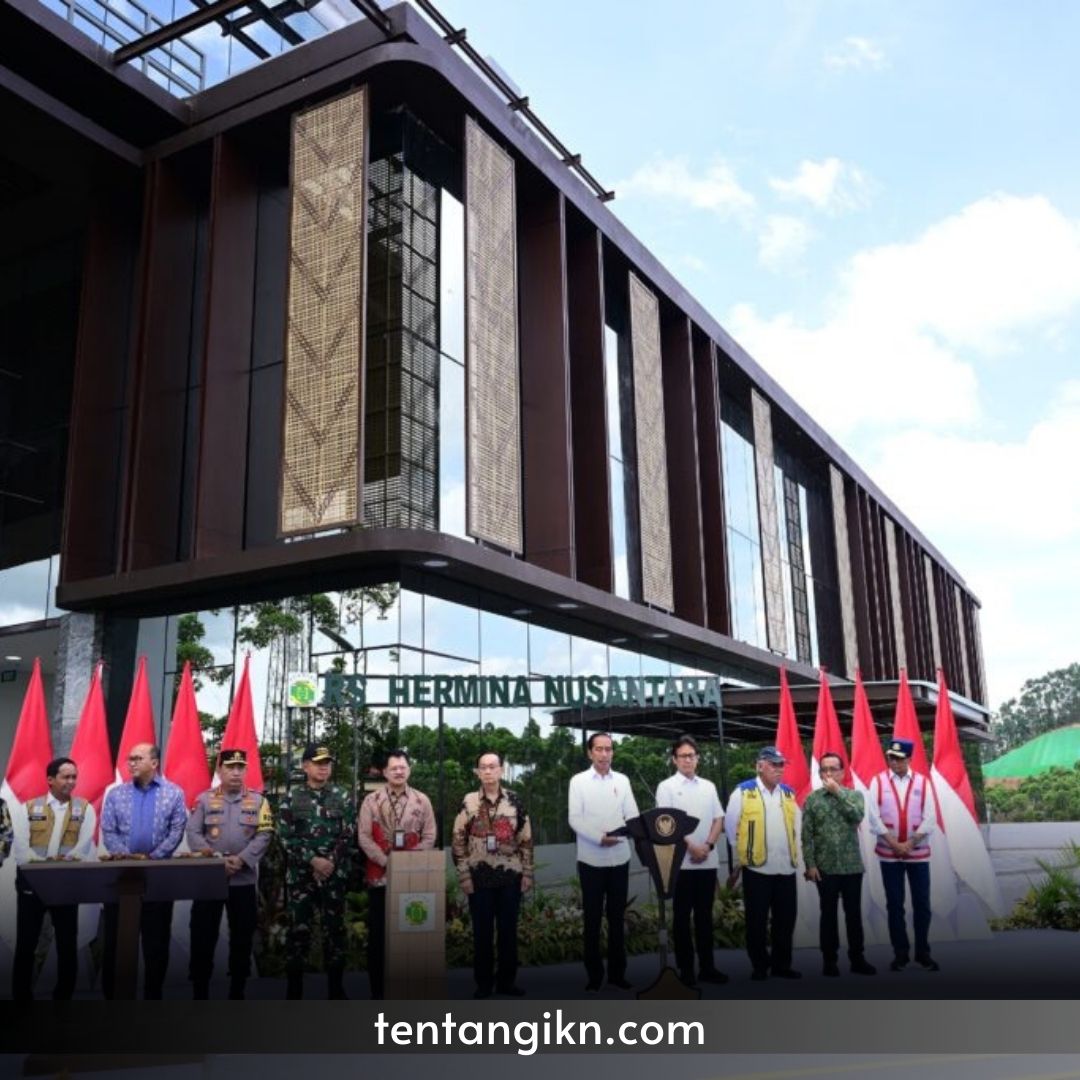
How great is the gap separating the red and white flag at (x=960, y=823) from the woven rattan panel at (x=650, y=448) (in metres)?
9.26

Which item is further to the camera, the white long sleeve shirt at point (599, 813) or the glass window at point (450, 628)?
the glass window at point (450, 628)

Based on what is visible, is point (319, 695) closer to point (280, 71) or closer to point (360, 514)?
point (360, 514)

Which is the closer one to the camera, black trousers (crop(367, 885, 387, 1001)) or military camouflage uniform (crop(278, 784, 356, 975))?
military camouflage uniform (crop(278, 784, 356, 975))

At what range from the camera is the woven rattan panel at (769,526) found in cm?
2891

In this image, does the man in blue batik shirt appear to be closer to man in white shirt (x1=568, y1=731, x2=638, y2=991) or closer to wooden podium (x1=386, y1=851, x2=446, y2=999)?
wooden podium (x1=386, y1=851, x2=446, y2=999)

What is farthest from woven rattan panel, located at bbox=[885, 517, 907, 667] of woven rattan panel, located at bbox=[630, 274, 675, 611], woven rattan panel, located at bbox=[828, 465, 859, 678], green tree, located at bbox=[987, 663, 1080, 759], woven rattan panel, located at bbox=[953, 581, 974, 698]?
green tree, located at bbox=[987, 663, 1080, 759]

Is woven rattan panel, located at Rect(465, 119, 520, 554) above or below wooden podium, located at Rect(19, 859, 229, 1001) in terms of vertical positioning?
above

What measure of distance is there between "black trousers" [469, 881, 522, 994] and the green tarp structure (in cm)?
7383

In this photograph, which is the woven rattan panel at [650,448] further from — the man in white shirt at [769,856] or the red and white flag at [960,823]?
the man in white shirt at [769,856]

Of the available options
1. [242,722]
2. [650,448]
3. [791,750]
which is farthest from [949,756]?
[650,448]

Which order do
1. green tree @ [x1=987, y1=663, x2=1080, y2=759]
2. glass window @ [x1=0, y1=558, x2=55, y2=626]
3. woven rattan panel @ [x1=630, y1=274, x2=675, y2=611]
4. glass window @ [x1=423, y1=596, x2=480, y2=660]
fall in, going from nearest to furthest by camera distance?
glass window @ [x1=423, y1=596, x2=480, y2=660] < glass window @ [x1=0, y1=558, x2=55, y2=626] < woven rattan panel @ [x1=630, y1=274, x2=675, y2=611] < green tree @ [x1=987, y1=663, x2=1080, y2=759]

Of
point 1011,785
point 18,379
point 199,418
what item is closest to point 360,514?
point 199,418

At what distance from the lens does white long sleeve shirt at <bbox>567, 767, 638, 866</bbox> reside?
9711 mm

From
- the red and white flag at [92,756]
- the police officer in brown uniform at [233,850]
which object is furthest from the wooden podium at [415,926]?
the red and white flag at [92,756]
